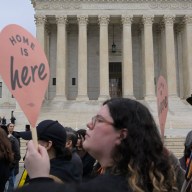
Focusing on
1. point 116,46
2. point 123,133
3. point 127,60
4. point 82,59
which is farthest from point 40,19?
point 123,133

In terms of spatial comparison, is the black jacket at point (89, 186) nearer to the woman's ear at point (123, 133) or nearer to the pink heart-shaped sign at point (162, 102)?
the woman's ear at point (123, 133)

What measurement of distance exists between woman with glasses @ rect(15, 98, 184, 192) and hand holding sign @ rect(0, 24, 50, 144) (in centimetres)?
46

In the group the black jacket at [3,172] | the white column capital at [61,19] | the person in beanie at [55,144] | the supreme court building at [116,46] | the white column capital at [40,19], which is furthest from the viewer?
the white column capital at [61,19]

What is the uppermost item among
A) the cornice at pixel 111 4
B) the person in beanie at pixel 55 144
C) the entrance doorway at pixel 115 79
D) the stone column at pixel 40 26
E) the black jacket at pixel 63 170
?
the cornice at pixel 111 4

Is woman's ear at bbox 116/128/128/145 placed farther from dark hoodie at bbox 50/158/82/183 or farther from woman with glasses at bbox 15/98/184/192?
dark hoodie at bbox 50/158/82/183

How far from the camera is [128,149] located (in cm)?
249

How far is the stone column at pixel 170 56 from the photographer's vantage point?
3800cm

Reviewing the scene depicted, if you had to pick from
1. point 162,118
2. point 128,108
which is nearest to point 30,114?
point 128,108

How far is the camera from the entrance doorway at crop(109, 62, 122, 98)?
4291 centimetres

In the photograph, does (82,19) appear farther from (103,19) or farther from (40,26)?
(40,26)

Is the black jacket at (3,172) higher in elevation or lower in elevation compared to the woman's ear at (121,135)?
lower

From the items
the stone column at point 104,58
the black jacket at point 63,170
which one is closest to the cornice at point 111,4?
the stone column at point 104,58

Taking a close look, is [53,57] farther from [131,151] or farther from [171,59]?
[131,151]

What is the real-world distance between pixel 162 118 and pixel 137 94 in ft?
115
